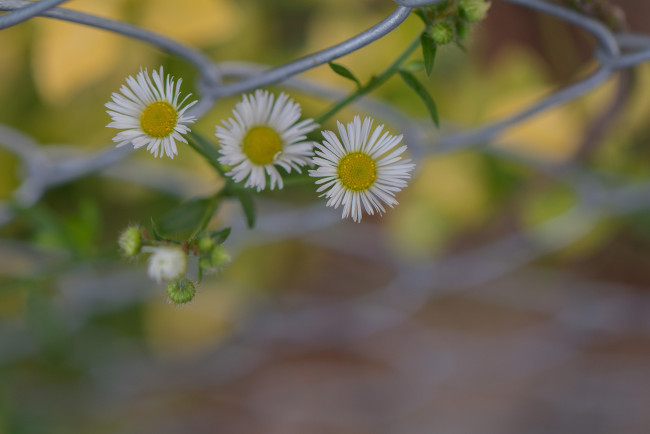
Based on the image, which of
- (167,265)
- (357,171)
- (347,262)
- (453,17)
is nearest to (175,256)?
(167,265)

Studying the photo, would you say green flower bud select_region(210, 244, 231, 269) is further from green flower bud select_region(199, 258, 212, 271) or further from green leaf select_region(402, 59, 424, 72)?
green leaf select_region(402, 59, 424, 72)

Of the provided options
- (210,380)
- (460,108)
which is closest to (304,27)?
(460,108)

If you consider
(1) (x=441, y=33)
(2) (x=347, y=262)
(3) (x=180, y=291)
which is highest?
(2) (x=347, y=262)

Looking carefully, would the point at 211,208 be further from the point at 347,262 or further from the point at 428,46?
the point at 347,262

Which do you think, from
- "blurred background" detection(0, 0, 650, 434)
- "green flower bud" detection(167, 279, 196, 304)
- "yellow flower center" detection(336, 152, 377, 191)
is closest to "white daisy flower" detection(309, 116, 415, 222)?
"yellow flower center" detection(336, 152, 377, 191)

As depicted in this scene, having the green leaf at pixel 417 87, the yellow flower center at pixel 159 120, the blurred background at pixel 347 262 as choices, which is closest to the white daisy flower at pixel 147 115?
the yellow flower center at pixel 159 120

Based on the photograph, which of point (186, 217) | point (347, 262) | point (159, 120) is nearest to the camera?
point (159, 120)

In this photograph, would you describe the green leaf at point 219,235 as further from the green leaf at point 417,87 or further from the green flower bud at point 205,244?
the green leaf at point 417,87
